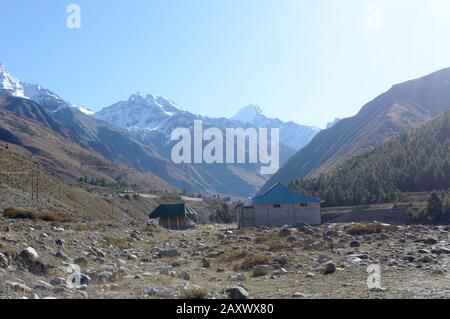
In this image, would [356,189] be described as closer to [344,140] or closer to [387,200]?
[387,200]

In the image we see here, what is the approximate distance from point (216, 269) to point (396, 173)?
202 ft

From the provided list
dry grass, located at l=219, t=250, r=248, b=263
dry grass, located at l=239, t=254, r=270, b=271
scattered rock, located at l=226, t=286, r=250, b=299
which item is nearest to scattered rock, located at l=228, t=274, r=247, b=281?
dry grass, located at l=239, t=254, r=270, b=271

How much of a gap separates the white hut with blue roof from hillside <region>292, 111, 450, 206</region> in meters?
23.1

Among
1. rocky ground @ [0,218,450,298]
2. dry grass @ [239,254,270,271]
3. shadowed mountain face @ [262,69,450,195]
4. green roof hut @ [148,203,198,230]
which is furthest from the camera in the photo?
shadowed mountain face @ [262,69,450,195]

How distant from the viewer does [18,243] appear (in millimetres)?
16297

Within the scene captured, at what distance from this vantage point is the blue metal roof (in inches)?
1788

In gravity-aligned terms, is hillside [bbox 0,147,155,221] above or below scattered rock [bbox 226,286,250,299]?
above

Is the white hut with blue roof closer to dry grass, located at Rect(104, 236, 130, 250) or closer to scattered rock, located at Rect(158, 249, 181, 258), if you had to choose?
dry grass, located at Rect(104, 236, 130, 250)

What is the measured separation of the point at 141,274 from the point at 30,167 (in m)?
62.3

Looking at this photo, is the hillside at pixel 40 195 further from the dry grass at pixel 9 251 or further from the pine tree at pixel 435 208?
the pine tree at pixel 435 208

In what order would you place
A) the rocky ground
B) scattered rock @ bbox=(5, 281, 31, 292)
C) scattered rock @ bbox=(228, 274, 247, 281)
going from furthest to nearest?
scattered rock @ bbox=(228, 274, 247, 281) → the rocky ground → scattered rock @ bbox=(5, 281, 31, 292)

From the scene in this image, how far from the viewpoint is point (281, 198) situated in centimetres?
4622

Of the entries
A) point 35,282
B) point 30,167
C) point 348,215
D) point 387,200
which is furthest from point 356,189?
point 35,282

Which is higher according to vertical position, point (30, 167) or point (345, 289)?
point (30, 167)
